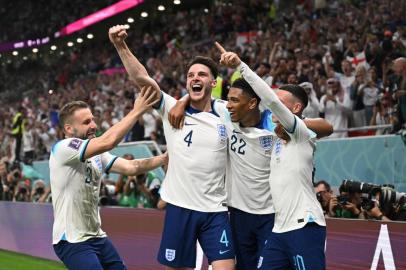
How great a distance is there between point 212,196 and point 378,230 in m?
1.73

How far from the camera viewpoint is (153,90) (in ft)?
18.6

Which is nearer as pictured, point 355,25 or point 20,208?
point 20,208

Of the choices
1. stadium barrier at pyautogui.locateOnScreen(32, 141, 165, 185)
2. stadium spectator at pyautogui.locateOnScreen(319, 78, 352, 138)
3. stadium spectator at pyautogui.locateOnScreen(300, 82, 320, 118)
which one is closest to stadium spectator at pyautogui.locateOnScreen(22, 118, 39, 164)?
stadium barrier at pyautogui.locateOnScreen(32, 141, 165, 185)

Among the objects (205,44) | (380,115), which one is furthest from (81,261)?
(205,44)

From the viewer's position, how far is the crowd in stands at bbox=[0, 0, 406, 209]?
36.3 ft

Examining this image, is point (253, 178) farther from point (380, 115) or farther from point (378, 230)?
point (380, 115)

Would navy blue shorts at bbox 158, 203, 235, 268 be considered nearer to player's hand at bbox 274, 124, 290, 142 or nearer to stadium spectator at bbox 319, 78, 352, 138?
player's hand at bbox 274, 124, 290, 142

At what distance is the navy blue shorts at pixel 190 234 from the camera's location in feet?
18.2

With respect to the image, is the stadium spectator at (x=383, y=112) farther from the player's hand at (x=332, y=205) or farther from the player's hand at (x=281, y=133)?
the player's hand at (x=281, y=133)

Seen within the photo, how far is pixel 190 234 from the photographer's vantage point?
5.62m

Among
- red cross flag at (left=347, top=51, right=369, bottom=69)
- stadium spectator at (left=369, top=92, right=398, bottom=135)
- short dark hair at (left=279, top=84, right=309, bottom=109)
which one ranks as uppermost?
red cross flag at (left=347, top=51, right=369, bottom=69)

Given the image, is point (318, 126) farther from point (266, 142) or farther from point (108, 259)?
point (108, 259)

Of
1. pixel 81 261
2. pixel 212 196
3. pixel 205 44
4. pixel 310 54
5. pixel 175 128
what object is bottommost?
pixel 81 261

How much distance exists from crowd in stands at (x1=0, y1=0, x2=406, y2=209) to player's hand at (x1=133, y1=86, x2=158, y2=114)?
4498 millimetres
